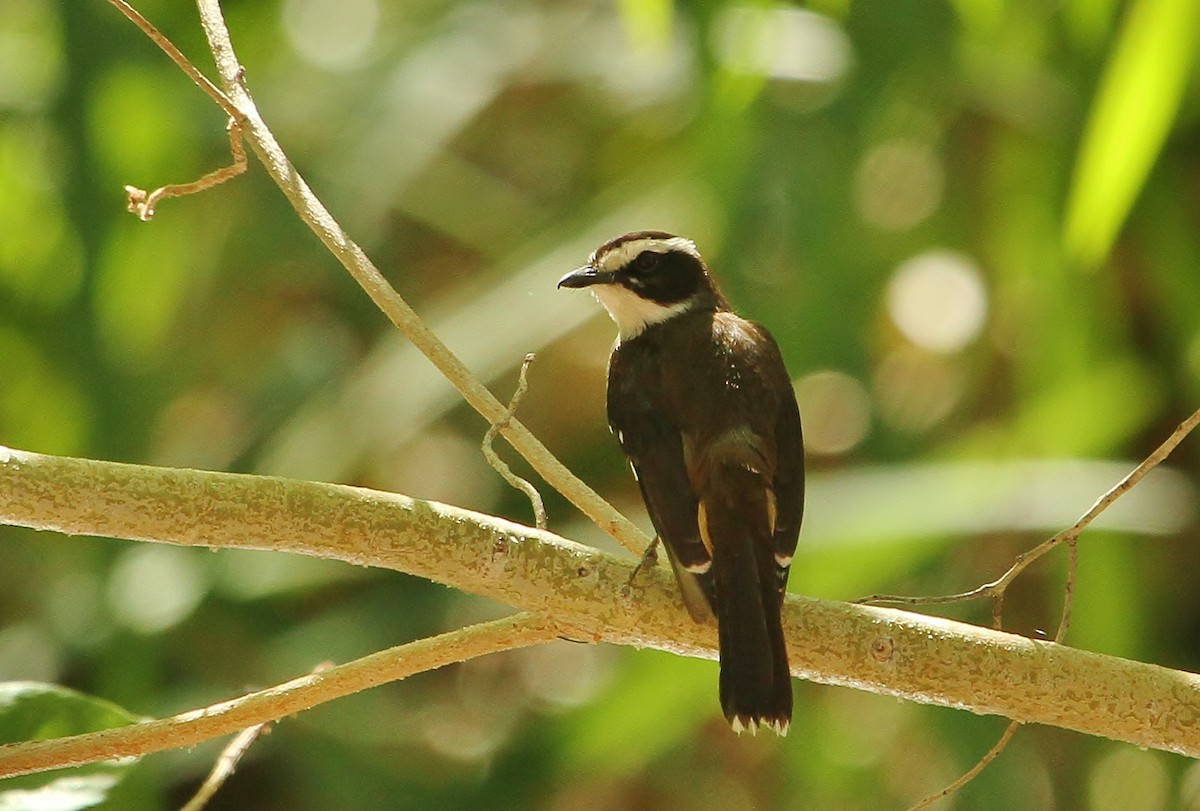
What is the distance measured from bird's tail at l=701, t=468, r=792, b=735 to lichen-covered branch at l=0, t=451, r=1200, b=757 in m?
0.23

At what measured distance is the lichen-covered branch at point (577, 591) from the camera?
2.33 meters

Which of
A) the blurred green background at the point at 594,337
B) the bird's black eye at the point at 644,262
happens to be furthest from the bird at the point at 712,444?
the blurred green background at the point at 594,337

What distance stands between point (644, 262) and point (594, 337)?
8.01ft

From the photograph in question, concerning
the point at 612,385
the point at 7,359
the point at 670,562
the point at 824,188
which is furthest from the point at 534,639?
the point at 7,359

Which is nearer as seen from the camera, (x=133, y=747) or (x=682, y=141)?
(x=133, y=747)

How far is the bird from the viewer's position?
112 inches

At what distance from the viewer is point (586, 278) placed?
388 cm

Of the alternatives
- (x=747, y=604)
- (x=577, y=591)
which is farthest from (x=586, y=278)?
(x=577, y=591)

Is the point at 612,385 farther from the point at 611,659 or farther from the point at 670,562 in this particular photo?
the point at 611,659

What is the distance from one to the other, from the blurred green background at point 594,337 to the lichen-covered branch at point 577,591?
1.97 metres

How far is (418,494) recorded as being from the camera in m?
6.29

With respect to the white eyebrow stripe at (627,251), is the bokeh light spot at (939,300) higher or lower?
higher

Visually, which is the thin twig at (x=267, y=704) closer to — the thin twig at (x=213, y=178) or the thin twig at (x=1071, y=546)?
the thin twig at (x=1071, y=546)

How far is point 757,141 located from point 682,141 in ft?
2.47
